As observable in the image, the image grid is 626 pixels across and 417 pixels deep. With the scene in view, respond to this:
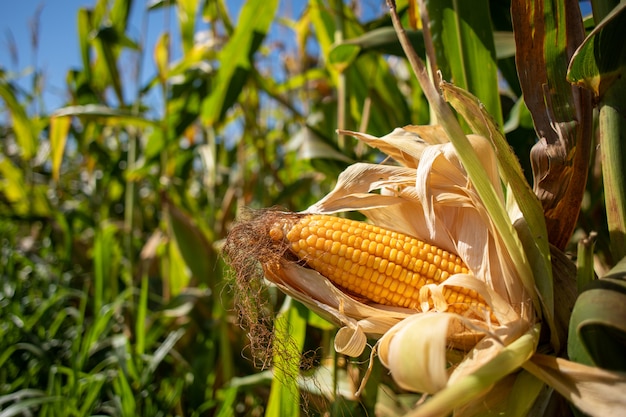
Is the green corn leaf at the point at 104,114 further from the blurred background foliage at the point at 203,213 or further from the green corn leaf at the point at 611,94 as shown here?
the green corn leaf at the point at 611,94

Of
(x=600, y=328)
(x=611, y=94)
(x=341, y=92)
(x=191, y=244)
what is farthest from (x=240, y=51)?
(x=600, y=328)

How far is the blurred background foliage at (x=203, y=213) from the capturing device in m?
0.94

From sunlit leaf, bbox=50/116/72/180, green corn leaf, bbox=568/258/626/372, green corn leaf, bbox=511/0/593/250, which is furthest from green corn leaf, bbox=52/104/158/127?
green corn leaf, bbox=568/258/626/372

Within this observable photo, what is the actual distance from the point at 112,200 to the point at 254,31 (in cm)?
180

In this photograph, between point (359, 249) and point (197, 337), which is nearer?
point (359, 249)

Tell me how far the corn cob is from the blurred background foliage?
0.15 metres

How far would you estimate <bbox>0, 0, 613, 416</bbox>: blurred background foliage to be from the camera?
0.94 m

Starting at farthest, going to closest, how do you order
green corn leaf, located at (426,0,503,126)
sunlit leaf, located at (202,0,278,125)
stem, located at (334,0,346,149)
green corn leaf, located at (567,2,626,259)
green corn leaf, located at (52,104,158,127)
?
green corn leaf, located at (52,104,158,127)
sunlit leaf, located at (202,0,278,125)
stem, located at (334,0,346,149)
green corn leaf, located at (426,0,503,126)
green corn leaf, located at (567,2,626,259)

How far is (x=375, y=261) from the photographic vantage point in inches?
23.9

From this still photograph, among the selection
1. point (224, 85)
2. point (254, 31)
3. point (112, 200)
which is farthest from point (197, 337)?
point (112, 200)

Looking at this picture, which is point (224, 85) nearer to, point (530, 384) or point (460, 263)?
point (460, 263)

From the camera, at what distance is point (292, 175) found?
2.30 metres

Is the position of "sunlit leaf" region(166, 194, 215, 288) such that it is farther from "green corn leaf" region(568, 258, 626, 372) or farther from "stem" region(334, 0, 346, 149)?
"green corn leaf" region(568, 258, 626, 372)

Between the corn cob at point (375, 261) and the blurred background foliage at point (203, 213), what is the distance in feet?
0.48
